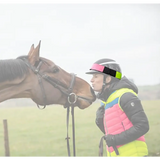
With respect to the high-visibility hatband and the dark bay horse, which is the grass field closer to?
the dark bay horse

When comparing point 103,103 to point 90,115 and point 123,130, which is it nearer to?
point 123,130

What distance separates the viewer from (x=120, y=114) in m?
1.83

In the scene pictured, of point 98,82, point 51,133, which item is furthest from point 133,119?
point 51,133

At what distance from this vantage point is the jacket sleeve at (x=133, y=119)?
5.78 ft

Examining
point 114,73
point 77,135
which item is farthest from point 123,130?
point 77,135

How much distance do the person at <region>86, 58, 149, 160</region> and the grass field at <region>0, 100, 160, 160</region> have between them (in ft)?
15.4

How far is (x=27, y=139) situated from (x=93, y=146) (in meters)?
2.06

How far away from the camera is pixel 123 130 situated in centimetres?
184

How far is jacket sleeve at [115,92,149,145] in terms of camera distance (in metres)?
1.76

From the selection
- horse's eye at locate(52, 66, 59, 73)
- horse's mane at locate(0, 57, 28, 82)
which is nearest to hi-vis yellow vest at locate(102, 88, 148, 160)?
horse's eye at locate(52, 66, 59, 73)

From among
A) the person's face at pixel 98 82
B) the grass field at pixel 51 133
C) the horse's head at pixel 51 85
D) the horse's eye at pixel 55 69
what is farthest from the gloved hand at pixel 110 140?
the grass field at pixel 51 133

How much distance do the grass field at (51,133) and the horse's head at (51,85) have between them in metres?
4.39

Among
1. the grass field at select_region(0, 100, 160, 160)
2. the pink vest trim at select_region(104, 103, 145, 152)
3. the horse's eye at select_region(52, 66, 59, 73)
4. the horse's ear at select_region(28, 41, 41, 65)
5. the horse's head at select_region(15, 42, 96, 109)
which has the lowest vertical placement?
the grass field at select_region(0, 100, 160, 160)

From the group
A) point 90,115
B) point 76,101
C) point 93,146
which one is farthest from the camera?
point 90,115
